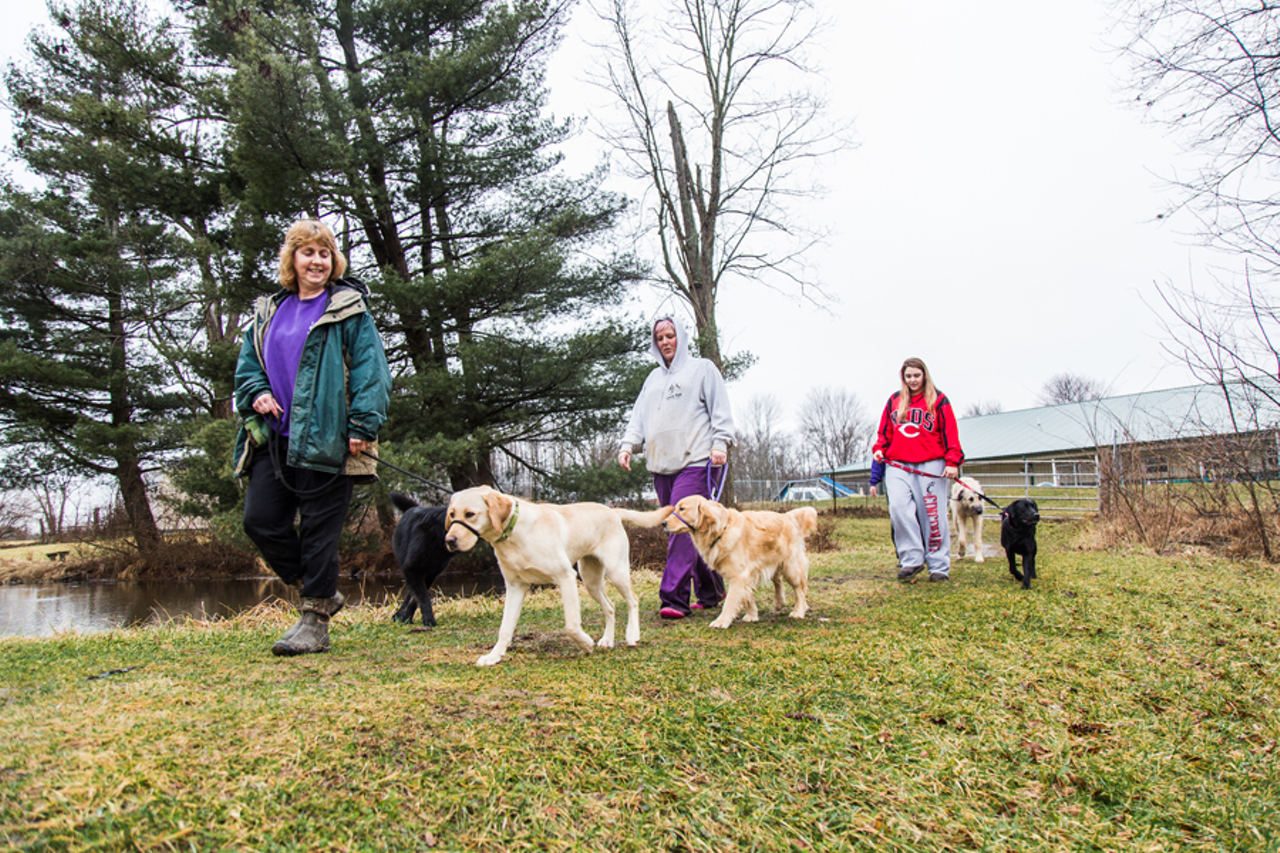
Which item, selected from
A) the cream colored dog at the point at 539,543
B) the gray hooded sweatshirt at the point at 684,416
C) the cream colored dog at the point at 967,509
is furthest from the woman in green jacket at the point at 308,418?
the cream colored dog at the point at 967,509

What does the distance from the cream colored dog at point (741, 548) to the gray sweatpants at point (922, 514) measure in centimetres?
233

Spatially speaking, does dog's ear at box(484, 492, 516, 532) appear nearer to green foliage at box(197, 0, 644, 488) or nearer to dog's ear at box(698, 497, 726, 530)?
dog's ear at box(698, 497, 726, 530)

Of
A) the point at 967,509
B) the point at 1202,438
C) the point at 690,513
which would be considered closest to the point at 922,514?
the point at 967,509

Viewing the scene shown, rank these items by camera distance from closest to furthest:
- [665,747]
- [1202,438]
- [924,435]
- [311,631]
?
1. [665,747]
2. [311,631]
3. [924,435]
4. [1202,438]

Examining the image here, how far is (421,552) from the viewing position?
511 centimetres

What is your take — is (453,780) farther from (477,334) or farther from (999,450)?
(999,450)

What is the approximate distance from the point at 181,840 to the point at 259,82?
469 inches

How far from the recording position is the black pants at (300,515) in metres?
3.73

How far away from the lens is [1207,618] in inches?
161

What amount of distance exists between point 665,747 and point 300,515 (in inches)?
104

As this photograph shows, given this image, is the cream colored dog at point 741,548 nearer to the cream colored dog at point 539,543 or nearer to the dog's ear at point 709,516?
the dog's ear at point 709,516

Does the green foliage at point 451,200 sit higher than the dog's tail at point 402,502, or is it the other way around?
the green foliage at point 451,200

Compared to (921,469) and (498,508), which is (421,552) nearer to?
(498,508)

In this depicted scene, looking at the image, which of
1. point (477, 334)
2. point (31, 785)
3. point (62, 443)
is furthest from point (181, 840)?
point (62, 443)
